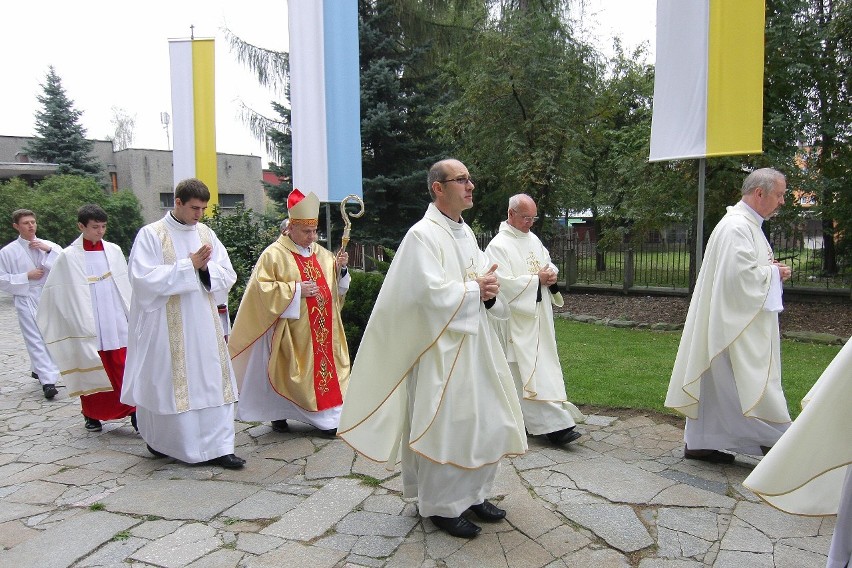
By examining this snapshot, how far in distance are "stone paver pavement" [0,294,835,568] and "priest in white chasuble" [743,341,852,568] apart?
84cm

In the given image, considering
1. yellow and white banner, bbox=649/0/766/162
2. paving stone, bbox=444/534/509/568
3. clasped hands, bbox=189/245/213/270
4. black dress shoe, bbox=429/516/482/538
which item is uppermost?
yellow and white banner, bbox=649/0/766/162

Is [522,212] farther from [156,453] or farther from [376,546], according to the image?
[156,453]

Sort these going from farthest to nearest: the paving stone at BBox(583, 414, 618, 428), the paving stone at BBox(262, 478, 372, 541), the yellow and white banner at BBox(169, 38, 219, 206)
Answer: the yellow and white banner at BBox(169, 38, 219, 206) < the paving stone at BBox(583, 414, 618, 428) < the paving stone at BBox(262, 478, 372, 541)

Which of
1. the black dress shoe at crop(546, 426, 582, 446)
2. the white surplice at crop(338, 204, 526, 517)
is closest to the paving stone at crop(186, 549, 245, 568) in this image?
the white surplice at crop(338, 204, 526, 517)

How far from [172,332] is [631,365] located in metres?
5.63

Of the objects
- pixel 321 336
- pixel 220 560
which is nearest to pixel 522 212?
pixel 321 336

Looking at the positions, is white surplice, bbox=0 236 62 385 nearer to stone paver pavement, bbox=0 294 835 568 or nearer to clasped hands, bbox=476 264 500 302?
stone paver pavement, bbox=0 294 835 568

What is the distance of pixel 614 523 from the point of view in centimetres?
379

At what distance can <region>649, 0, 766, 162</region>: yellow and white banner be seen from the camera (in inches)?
239

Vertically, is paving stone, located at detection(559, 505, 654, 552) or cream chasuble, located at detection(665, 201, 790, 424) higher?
cream chasuble, located at detection(665, 201, 790, 424)

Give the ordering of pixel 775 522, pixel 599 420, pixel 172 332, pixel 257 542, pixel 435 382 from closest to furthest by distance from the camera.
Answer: pixel 435 382, pixel 257 542, pixel 775 522, pixel 172 332, pixel 599 420

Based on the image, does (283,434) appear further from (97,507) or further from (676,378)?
(676,378)

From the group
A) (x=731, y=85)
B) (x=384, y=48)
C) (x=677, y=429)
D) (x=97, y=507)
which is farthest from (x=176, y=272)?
(x=384, y=48)

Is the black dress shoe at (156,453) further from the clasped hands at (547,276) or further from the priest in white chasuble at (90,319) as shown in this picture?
the clasped hands at (547,276)
